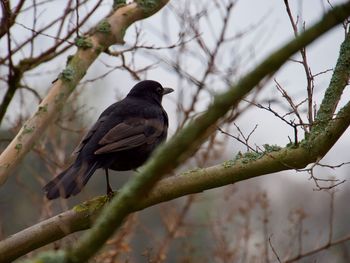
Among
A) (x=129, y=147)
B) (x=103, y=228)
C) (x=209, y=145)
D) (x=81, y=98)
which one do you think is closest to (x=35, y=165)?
(x=81, y=98)

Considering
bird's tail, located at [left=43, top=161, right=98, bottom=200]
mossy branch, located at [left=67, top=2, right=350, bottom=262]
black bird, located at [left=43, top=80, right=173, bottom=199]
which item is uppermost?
black bird, located at [left=43, top=80, right=173, bottom=199]

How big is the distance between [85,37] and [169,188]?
1914 mm

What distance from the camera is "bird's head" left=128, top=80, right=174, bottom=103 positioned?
7.50 meters

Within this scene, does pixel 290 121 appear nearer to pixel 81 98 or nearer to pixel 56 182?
pixel 56 182

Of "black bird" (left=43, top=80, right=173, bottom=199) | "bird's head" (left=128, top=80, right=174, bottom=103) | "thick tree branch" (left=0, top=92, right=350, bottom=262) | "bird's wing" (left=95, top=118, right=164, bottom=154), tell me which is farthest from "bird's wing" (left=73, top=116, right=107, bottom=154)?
"thick tree branch" (left=0, top=92, right=350, bottom=262)

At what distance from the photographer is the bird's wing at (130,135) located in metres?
6.12

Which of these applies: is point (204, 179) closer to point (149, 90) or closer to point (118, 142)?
point (118, 142)

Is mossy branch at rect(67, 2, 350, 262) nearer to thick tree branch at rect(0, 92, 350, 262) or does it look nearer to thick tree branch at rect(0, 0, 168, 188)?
thick tree branch at rect(0, 92, 350, 262)

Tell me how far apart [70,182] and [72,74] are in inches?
34.8

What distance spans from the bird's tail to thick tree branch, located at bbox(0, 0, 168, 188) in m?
0.36

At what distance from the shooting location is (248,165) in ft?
15.0

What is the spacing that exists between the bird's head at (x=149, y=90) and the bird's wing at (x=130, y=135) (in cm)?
74

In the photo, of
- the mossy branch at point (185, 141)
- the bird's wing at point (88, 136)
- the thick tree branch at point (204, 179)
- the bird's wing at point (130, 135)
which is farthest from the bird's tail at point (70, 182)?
the mossy branch at point (185, 141)

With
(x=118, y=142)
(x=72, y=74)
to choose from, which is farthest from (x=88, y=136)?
(x=72, y=74)
